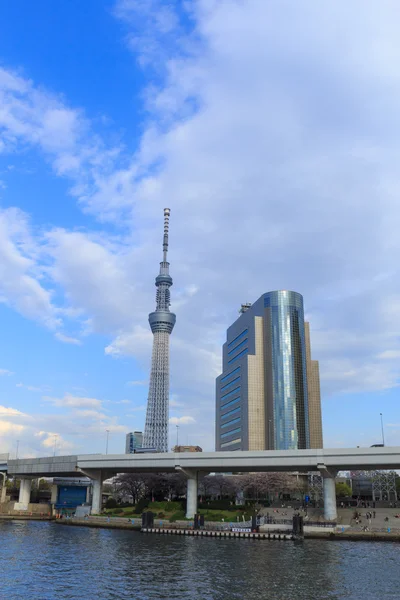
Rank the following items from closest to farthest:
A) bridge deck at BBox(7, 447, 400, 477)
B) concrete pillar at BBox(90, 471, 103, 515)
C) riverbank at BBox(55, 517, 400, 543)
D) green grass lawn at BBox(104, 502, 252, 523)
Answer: riverbank at BBox(55, 517, 400, 543), bridge deck at BBox(7, 447, 400, 477), green grass lawn at BBox(104, 502, 252, 523), concrete pillar at BBox(90, 471, 103, 515)

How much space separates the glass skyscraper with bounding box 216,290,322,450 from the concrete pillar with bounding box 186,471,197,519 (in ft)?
268

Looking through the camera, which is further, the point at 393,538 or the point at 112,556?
the point at 393,538

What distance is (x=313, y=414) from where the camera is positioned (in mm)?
191500

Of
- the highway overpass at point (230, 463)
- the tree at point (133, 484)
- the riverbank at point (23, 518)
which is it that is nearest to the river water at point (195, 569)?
the highway overpass at point (230, 463)

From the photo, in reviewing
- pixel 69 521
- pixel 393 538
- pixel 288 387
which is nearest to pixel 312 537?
pixel 393 538

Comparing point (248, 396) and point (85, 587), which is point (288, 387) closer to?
point (248, 396)

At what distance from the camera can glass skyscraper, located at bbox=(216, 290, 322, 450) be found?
18012 centimetres

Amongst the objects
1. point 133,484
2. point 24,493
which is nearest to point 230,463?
point 133,484

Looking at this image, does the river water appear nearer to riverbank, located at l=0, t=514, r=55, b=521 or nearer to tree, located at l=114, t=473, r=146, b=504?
riverbank, located at l=0, t=514, r=55, b=521

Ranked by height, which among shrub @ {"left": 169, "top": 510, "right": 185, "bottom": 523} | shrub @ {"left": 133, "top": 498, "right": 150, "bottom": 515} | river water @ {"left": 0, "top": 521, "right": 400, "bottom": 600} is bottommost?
river water @ {"left": 0, "top": 521, "right": 400, "bottom": 600}

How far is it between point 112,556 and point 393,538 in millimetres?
38931

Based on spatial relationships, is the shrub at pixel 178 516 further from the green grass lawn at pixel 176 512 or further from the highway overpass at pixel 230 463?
the highway overpass at pixel 230 463

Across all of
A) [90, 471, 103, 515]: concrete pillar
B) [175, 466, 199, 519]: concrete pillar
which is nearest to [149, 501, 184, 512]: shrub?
[175, 466, 199, 519]: concrete pillar

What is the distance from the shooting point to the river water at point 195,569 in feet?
132
